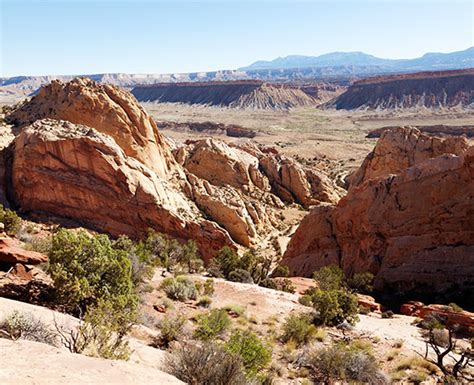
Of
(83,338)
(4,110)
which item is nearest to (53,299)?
(83,338)

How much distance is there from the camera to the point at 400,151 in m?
46.6

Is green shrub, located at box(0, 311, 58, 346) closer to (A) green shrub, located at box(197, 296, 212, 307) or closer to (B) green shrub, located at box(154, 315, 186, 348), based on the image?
(B) green shrub, located at box(154, 315, 186, 348)

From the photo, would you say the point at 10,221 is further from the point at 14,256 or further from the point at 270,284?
the point at 270,284

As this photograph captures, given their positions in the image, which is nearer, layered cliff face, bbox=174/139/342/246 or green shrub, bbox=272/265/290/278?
green shrub, bbox=272/265/290/278

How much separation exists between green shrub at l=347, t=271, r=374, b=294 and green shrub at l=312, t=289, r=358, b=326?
265 inches

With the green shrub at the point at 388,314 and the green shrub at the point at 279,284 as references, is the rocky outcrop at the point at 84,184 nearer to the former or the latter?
the green shrub at the point at 279,284

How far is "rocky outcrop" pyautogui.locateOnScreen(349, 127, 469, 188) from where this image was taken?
4500 centimetres

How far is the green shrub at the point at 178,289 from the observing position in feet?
61.4

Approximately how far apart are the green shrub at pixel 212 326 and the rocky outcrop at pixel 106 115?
24.5 metres

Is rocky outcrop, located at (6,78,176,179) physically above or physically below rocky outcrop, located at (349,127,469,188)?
above

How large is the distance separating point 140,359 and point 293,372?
4.74m

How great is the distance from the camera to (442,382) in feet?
41.7

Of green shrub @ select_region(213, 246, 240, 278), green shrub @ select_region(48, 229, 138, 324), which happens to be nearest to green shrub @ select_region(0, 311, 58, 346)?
green shrub @ select_region(48, 229, 138, 324)

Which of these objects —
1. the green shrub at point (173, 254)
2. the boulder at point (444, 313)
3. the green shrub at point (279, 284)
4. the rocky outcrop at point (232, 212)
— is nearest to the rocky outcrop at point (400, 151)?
the rocky outcrop at point (232, 212)
